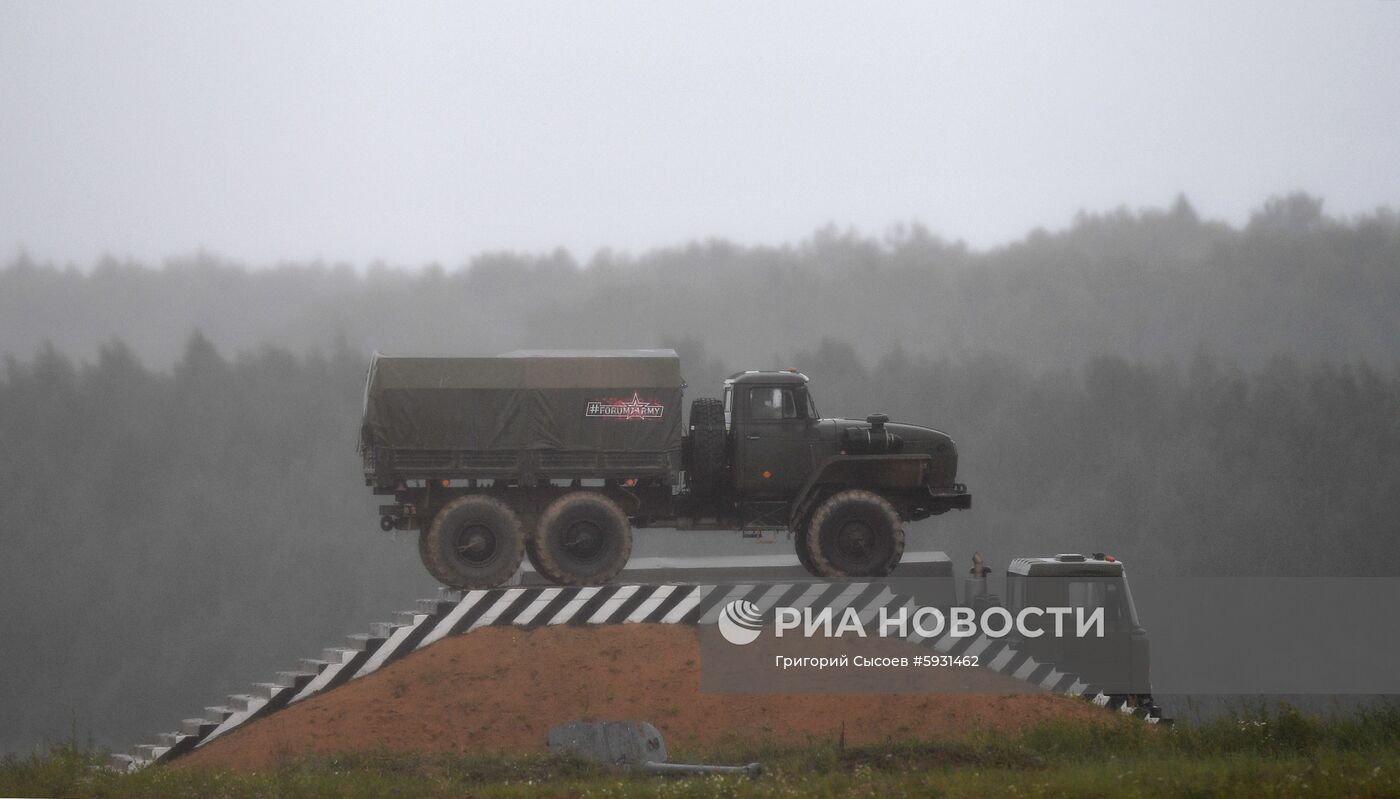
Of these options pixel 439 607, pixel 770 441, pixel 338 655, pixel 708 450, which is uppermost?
pixel 770 441

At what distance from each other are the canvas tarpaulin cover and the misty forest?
69.8ft

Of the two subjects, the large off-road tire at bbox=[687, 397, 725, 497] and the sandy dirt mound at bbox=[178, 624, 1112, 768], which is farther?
→ the large off-road tire at bbox=[687, 397, 725, 497]

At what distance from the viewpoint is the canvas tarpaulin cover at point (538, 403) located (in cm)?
1855

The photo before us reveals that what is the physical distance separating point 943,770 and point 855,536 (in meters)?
5.88

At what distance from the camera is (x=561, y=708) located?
16.6 metres

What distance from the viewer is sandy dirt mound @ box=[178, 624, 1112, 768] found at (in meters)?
16.0

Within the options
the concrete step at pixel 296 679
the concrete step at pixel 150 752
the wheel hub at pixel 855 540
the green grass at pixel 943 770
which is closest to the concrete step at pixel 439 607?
the concrete step at pixel 296 679

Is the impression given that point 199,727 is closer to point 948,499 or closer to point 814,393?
point 948,499

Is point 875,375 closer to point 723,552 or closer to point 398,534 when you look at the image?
point 723,552

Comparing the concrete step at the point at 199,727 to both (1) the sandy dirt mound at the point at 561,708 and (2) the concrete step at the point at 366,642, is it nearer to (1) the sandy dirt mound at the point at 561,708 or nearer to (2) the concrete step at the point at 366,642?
(1) the sandy dirt mound at the point at 561,708

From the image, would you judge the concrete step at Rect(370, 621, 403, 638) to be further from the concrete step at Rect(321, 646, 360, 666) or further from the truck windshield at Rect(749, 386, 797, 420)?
the truck windshield at Rect(749, 386, 797, 420)

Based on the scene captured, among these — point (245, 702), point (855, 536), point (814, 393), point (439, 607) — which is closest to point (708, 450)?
point (855, 536)

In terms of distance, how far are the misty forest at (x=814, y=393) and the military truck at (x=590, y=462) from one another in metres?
20.7

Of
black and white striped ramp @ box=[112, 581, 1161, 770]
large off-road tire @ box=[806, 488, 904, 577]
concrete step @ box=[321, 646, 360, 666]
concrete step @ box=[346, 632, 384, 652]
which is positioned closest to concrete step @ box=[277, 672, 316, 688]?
black and white striped ramp @ box=[112, 581, 1161, 770]
